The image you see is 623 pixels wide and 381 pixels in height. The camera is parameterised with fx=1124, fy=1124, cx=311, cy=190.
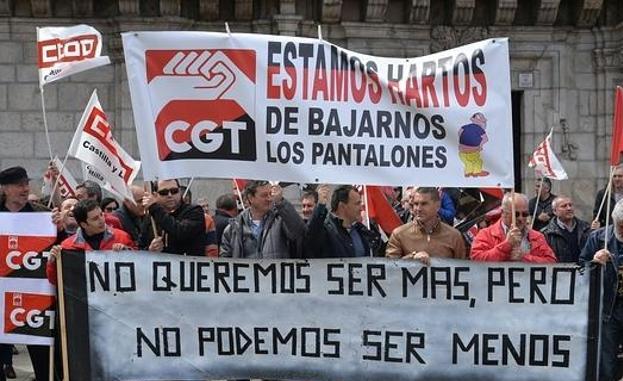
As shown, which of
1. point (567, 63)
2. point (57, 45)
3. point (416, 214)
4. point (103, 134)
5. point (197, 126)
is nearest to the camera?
point (197, 126)

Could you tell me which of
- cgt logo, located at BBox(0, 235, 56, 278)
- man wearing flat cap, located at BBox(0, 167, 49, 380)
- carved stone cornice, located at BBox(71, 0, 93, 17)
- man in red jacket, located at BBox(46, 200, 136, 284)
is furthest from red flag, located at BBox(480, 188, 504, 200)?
carved stone cornice, located at BBox(71, 0, 93, 17)

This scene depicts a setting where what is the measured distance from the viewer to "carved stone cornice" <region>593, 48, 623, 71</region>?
1786cm

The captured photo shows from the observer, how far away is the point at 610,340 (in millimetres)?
7879

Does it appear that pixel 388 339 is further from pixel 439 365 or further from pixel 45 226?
pixel 45 226

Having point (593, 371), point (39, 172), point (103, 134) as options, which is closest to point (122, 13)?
point (39, 172)

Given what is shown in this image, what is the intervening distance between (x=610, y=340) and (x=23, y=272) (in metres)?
4.11

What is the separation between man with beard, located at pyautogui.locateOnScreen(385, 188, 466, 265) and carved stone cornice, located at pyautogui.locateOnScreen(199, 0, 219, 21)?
10653 millimetres

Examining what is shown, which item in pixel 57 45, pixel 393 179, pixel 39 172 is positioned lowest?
pixel 39 172

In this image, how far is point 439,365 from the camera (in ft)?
22.5

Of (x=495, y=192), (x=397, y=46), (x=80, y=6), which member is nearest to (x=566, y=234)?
(x=495, y=192)

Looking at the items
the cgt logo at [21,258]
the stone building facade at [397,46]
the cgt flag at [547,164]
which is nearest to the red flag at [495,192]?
the cgt flag at [547,164]

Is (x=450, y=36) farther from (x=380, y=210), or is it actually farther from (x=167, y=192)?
(x=167, y=192)

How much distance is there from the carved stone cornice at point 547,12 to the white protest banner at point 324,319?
11670 millimetres

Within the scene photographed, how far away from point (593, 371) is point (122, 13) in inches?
467
